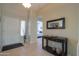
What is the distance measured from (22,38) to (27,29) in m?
0.19

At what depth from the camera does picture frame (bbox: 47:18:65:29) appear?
1636mm

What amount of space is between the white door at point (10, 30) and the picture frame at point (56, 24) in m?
0.56

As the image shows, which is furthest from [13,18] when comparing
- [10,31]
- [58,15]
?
[58,15]

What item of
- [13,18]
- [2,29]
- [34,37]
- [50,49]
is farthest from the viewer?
[50,49]

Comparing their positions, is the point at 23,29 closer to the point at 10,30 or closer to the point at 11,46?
the point at 10,30

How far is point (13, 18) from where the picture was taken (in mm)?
1594

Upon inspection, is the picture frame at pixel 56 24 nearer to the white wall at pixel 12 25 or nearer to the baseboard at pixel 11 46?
the white wall at pixel 12 25

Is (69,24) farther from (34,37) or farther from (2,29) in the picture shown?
(2,29)

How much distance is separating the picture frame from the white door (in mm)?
558

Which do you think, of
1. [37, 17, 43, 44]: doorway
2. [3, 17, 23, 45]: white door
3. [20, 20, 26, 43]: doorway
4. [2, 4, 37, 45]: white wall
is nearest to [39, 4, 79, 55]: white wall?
[37, 17, 43, 44]: doorway

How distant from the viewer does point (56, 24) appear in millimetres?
1748

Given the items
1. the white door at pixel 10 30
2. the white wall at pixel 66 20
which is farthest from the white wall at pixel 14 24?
the white wall at pixel 66 20

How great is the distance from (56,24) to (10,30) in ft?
2.76

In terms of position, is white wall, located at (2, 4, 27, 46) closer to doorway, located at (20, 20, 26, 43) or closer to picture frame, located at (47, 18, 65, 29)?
doorway, located at (20, 20, 26, 43)
